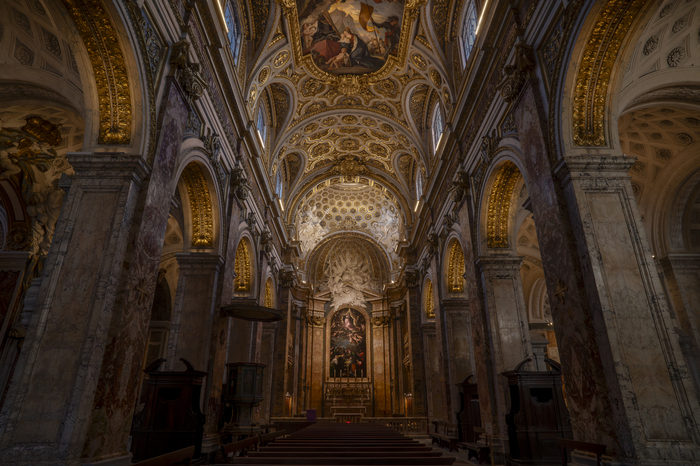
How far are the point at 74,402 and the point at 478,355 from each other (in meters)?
8.13

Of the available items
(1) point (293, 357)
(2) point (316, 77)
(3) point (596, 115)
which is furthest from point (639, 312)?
(1) point (293, 357)

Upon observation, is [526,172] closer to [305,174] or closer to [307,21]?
[307,21]

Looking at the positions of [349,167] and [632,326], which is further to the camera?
[349,167]

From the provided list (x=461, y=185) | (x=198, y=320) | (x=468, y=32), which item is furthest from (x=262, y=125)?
(x=198, y=320)

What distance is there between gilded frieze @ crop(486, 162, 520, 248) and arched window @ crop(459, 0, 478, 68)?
3.80m

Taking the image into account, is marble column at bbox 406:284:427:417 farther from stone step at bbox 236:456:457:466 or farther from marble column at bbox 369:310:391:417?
stone step at bbox 236:456:457:466

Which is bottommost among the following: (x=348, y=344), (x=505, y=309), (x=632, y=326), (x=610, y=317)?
(x=632, y=326)

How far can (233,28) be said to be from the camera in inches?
441

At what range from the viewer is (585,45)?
19.5ft

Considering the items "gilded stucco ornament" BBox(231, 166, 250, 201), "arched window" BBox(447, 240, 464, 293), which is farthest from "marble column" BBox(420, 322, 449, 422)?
"gilded stucco ornament" BBox(231, 166, 250, 201)

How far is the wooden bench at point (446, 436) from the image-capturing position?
36.5ft

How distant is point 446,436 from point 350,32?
13.3 m

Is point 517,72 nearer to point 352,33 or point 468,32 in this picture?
point 468,32

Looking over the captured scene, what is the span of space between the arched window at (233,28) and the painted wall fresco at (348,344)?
1861cm
